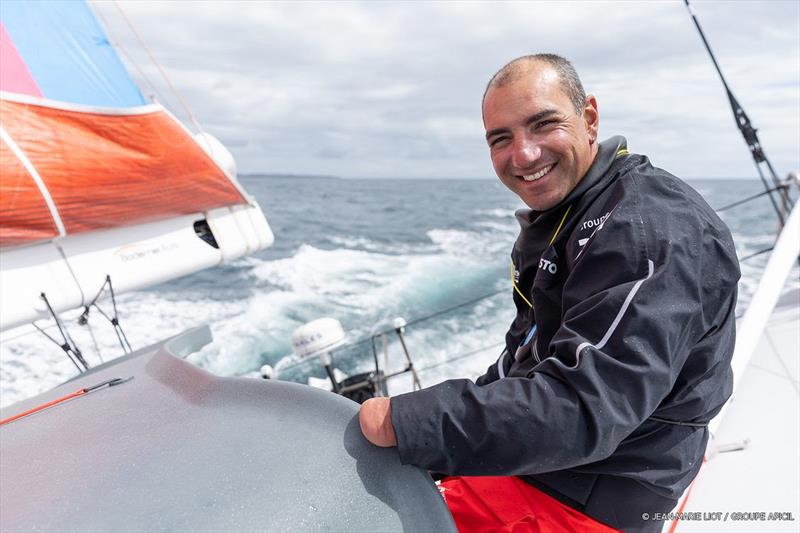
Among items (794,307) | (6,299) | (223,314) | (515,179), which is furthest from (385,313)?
(515,179)

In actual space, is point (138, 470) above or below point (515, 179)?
below

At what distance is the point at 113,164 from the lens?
2.55 m

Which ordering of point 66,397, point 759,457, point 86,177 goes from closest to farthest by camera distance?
point 66,397 < point 759,457 < point 86,177

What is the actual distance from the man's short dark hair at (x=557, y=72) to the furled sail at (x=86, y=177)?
80.5 inches

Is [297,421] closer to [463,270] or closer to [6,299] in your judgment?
[6,299]

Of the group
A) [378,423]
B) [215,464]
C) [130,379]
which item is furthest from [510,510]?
[130,379]

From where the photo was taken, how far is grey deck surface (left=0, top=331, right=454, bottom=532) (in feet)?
2.68

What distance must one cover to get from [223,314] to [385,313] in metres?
2.09

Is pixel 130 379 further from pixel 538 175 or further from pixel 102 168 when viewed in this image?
pixel 102 168

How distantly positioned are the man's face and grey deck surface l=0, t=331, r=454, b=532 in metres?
0.57

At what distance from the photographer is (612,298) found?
797mm

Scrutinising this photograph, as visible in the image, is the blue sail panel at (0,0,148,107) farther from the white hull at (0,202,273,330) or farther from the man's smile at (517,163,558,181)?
the man's smile at (517,163,558,181)

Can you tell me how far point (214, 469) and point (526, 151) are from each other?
0.81 m

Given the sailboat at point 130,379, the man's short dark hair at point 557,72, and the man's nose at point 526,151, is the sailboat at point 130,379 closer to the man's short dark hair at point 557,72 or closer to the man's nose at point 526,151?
the man's nose at point 526,151
